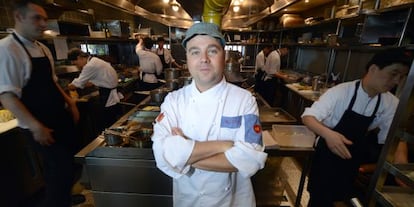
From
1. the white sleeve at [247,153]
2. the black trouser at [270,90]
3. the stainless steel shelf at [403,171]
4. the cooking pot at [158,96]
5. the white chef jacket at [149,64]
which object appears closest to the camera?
the stainless steel shelf at [403,171]

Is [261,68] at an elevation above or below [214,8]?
below

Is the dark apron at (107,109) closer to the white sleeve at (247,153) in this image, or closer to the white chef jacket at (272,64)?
the white sleeve at (247,153)

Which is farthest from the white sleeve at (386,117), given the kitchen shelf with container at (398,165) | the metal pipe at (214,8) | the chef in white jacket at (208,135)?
the metal pipe at (214,8)

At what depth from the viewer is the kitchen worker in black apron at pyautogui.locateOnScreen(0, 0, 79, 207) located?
1362 millimetres

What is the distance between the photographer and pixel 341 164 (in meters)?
1.44

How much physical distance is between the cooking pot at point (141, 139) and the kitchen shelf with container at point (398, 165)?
47.4 inches

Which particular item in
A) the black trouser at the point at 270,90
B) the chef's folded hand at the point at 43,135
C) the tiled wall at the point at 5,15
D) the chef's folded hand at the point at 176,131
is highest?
the tiled wall at the point at 5,15

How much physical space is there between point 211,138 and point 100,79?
9.12 feet

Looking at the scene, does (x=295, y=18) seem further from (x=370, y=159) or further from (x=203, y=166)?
(x=203, y=166)

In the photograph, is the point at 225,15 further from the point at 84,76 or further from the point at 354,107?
the point at 354,107

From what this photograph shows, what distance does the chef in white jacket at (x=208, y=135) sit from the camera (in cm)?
88

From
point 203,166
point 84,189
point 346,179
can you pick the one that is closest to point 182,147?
point 203,166

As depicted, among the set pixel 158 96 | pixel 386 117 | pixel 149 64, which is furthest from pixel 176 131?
pixel 149 64

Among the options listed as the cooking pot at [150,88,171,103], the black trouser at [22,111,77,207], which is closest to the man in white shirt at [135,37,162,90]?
the cooking pot at [150,88,171,103]
